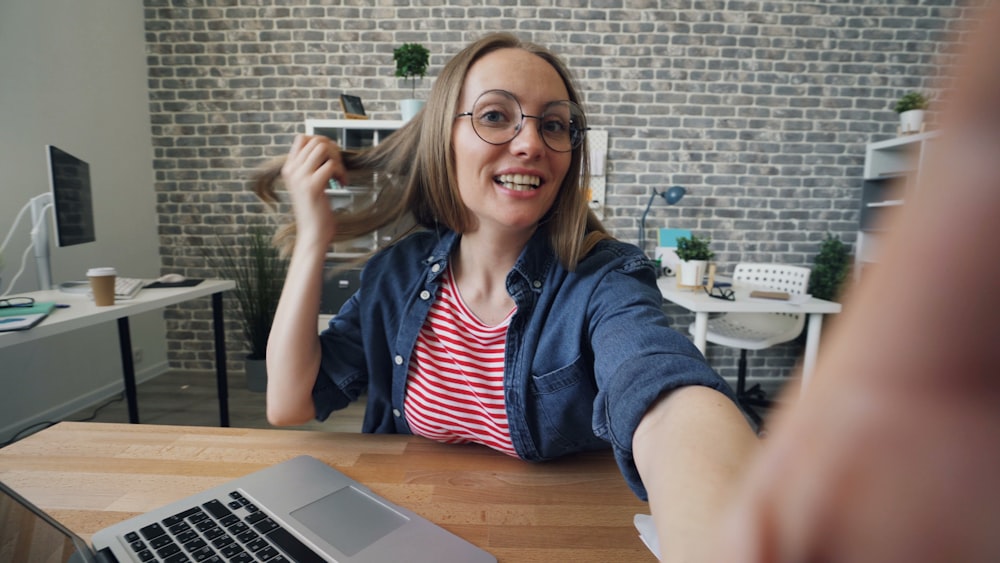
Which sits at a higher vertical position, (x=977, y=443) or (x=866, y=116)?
(x=866, y=116)

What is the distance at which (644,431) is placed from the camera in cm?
54

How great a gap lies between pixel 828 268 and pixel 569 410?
3543mm

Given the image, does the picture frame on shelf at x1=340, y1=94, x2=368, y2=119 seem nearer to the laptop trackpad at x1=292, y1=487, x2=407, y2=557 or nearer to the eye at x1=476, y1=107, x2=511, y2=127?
the eye at x1=476, y1=107, x2=511, y2=127

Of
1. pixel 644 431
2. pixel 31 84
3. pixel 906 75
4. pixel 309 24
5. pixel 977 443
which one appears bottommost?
pixel 644 431

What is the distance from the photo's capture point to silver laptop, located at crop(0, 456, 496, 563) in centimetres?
56

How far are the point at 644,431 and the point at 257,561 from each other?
1.55 feet

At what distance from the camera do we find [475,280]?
111 centimetres

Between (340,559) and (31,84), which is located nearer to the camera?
(340,559)

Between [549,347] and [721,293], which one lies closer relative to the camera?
[549,347]

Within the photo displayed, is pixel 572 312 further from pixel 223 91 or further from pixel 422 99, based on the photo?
pixel 223 91

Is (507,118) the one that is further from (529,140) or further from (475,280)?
(475,280)

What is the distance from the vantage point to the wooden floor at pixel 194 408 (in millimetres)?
2959

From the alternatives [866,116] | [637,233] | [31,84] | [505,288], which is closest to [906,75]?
[866,116]

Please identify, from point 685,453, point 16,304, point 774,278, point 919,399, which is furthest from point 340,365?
point 774,278
